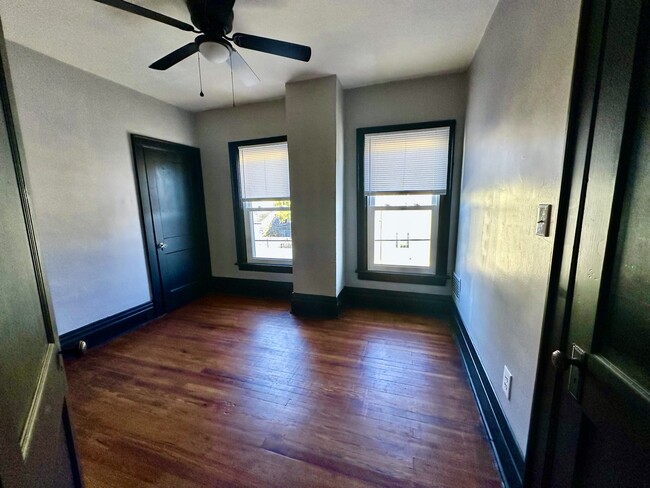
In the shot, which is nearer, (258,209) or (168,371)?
(168,371)

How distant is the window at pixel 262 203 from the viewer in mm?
3270

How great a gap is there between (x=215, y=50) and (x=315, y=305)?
96.2 inches

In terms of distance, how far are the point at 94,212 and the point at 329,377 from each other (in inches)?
105

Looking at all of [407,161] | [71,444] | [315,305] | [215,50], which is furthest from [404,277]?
[71,444]

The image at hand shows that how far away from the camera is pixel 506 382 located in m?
1.31

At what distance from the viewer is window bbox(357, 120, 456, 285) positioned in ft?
8.91

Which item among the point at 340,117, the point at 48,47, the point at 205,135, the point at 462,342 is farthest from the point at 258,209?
the point at 462,342

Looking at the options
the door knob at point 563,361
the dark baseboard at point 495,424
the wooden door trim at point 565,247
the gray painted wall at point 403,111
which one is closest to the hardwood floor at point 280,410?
the dark baseboard at point 495,424

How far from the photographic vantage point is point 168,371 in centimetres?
204

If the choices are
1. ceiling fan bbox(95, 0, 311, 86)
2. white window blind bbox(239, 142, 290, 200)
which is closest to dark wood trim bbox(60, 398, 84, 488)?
ceiling fan bbox(95, 0, 311, 86)

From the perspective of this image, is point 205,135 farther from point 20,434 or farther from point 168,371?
point 20,434

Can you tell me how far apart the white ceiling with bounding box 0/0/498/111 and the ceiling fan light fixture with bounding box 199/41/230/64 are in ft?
0.91

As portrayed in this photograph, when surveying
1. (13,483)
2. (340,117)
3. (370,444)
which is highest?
(340,117)

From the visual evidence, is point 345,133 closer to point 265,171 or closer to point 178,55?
point 265,171
